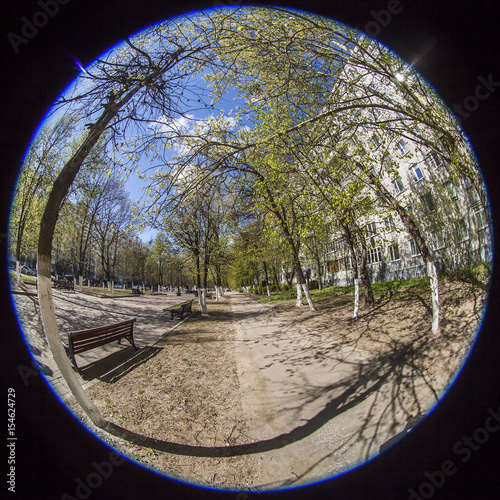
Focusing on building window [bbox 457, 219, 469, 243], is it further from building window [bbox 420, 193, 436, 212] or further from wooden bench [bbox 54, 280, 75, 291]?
wooden bench [bbox 54, 280, 75, 291]

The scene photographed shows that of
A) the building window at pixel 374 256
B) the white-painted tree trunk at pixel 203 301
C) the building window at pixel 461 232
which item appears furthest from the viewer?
the building window at pixel 374 256

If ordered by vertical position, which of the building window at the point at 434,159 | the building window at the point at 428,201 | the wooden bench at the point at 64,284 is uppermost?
the building window at the point at 434,159

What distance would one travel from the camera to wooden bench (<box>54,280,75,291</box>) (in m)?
2.36

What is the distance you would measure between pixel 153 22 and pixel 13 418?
3.67 metres

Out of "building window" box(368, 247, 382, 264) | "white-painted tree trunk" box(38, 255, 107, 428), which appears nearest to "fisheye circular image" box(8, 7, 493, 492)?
"white-painted tree trunk" box(38, 255, 107, 428)

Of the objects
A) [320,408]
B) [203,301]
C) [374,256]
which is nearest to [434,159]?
[320,408]

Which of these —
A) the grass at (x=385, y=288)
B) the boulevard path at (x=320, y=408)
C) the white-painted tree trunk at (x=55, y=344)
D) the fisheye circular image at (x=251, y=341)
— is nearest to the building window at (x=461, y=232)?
the fisheye circular image at (x=251, y=341)

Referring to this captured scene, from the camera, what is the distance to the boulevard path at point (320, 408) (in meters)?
1.83

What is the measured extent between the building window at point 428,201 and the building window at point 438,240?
687 mm

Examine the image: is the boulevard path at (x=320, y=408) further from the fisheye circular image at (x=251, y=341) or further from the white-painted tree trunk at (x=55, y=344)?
the white-painted tree trunk at (x=55, y=344)

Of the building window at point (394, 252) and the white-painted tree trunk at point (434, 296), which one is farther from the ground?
the building window at point (394, 252)

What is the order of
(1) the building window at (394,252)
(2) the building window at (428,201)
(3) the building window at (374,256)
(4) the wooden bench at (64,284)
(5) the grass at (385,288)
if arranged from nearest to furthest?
(4) the wooden bench at (64,284) < (2) the building window at (428,201) < (5) the grass at (385,288) < (1) the building window at (394,252) < (3) the building window at (374,256)

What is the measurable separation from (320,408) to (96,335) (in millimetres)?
3062

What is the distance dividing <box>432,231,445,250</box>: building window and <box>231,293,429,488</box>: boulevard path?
3838mm
